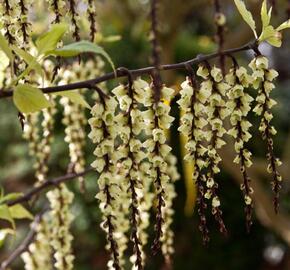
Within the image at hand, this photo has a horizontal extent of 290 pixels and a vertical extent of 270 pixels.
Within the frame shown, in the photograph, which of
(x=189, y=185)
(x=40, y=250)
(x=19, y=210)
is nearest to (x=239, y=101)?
(x=19, y=210)

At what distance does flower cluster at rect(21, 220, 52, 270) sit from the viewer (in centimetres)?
162

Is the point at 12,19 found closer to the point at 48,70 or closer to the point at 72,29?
the point at 72,29

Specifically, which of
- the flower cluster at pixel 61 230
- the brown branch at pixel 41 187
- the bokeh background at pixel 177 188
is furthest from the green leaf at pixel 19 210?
the bokeh background at pixel 177 188

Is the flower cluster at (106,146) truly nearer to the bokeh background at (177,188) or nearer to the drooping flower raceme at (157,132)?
the drooping flower raceme at (157,132)

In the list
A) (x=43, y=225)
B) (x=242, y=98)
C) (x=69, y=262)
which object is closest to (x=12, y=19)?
(x=242, y=98)

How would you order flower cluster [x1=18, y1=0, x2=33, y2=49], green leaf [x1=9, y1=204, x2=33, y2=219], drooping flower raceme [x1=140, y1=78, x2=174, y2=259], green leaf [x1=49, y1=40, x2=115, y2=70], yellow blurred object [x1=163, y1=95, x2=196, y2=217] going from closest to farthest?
1. green leaf [x1=49, y1=40, x2=115, y2=70]
2. drooping flower raceme [x1=140, y1=78, x2=174, y2=259]
3. flower cluster [x1=18, y1=0, x2=33, y2=49]
4. green leaf [x1=9, y1=204, x2=33, y2=219]
5. yellow blurred object [x1=163, y1=95, x2=196, y2=217]

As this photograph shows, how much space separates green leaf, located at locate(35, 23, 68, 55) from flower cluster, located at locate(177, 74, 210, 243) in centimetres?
19

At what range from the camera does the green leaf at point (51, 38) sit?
2.58 feet

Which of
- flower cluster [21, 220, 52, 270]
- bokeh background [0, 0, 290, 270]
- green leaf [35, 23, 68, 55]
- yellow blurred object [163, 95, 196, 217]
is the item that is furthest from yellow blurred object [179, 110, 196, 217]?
green leaf [35, 23, 68, 55]

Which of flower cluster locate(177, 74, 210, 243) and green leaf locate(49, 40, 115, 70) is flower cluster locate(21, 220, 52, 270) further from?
green leaf locate(49, 40, 115, 70)

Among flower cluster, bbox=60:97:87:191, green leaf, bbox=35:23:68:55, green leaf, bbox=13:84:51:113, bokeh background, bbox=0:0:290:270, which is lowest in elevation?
bokeh background, bbox=0:0:290:270

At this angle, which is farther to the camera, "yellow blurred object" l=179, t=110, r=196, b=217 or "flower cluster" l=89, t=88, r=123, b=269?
"yellow blurred object" l=179, t=110, r=196, b=217

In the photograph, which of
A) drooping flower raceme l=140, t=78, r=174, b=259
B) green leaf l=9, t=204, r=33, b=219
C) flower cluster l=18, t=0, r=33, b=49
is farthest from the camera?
green leaf l=9, t=204, r=33, b=219

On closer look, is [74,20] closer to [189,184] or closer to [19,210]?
[19,210]
